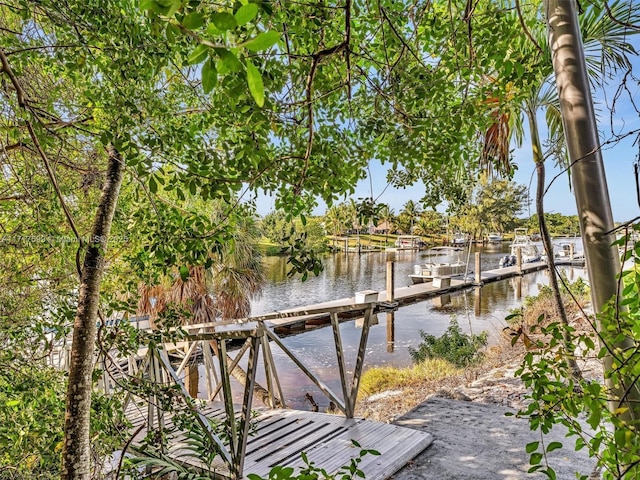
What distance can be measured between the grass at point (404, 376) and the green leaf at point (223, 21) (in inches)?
238

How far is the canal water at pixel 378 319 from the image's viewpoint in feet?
27.6

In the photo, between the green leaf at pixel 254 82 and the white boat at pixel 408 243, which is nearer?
the green leaf at pixel 254 82

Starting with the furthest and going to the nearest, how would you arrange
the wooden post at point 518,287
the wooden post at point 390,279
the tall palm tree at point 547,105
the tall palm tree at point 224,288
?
the wooden post at point 518,287 → the wooden post at point 390,279 → the tall palm tree at point 224,288 → the tall palm tree at point 547,105

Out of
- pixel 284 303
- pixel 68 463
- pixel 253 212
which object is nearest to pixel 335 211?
pixel 253 212

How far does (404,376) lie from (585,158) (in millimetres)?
6173

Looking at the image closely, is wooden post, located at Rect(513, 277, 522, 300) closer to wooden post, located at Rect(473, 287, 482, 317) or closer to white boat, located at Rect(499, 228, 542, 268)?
wooden post, located at Rect(473, 287, 482, 317)

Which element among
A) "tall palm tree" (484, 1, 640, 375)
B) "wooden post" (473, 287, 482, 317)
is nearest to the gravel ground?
"tall palm tree" (484, 1, 640, 375)

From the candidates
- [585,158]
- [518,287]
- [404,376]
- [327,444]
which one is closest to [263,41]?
[585,158]

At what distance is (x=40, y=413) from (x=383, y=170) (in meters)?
2.19

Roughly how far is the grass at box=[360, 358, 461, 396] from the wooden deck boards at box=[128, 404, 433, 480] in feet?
9.65

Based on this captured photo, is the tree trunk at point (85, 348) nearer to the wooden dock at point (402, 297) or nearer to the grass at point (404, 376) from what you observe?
the wooden dock at point (402, 297)

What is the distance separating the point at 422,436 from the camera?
2881 millimetres

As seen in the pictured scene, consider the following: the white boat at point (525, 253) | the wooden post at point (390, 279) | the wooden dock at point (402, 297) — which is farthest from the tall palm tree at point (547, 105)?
the white boat at point (525, 253)

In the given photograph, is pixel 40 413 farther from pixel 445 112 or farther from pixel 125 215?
pixel 445 112
